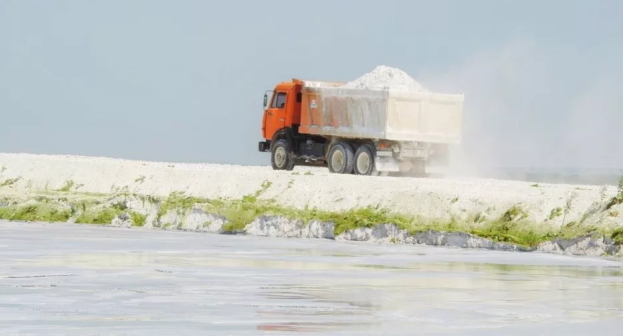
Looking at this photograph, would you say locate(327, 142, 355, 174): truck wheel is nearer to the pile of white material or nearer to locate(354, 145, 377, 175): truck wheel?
locate(354, 145, 377, 175): truck wheel

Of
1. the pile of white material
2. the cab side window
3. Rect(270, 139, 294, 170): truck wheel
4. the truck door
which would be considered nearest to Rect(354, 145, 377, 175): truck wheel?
the pile of white material

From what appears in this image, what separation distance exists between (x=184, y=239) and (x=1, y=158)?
1846cm

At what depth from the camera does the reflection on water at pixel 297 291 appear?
47.9 ft

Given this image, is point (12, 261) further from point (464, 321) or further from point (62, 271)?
point (464, 321)

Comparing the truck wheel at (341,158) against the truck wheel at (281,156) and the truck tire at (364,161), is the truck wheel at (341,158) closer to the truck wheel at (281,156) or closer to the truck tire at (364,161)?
the truck tire at (364,161)

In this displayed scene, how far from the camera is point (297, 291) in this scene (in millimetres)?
17953

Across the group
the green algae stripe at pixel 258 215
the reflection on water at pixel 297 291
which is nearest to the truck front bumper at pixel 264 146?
the green algae stripe at pixel 258 215

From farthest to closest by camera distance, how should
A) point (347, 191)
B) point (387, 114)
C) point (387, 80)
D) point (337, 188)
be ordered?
1. point (387, 80)
2. point (387, 114)
3. point (337, 188)
4. point (347, 191)

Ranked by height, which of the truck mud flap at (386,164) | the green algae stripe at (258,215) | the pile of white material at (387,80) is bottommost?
the green algae stripe at (258,215)

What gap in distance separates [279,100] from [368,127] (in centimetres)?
433

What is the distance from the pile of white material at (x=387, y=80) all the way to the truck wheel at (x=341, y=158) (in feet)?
6.31

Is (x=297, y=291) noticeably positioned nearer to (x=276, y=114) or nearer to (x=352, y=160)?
(x=352, y=160)

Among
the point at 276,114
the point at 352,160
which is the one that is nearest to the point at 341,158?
the point at 352,160

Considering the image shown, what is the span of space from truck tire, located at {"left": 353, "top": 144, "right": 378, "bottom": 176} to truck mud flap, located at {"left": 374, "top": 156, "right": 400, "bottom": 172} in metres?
0.32
